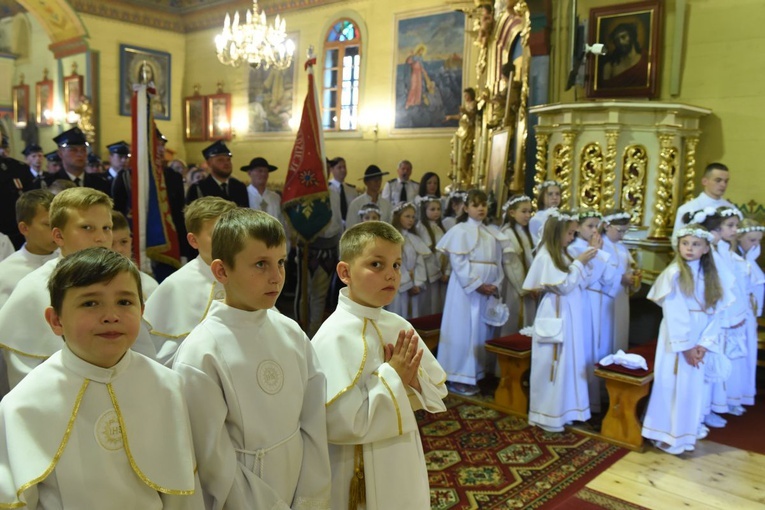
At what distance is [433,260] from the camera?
7.32m

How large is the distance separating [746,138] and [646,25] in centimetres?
173

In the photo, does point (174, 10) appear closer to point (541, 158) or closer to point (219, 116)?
point (219, 116)

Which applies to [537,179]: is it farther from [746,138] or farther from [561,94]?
[746,138]

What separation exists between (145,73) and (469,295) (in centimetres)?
1397

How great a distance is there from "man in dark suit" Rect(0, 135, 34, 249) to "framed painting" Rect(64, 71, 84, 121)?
1125cm

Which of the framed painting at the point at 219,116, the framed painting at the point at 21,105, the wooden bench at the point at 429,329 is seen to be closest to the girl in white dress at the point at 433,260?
the wooden bench at the point at 429,329

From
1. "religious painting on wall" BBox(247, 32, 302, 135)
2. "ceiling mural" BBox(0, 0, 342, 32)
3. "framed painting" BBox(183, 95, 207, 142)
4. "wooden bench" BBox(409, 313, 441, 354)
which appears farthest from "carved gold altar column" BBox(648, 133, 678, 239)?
"framed painting" BBox(183, 95, 207, 142)

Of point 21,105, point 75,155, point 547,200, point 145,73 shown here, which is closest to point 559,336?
point 547,200

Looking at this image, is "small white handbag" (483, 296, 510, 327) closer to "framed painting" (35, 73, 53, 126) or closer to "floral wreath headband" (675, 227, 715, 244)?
"floral wreath headband" (675, 227, 715, 244)

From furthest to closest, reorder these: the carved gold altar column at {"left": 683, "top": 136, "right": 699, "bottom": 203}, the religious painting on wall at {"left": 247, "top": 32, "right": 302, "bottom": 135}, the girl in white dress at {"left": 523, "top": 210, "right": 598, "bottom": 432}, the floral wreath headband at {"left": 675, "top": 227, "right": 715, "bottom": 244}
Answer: the religious painting on wall at {"left": 247, "top": 32, "right": 302, "bottom": 135} < the carved gold altar column at {"left": 683, "top": 136, "right": 699, "bottom": 203} < the girl in white dress at {"left": 523, "top": 210, "right": 598, "bottom": 432} < the floral wreath headband at {"left": 675, "top": 227, "right": 715, "bottom": 244}

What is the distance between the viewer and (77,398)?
161 centimetres

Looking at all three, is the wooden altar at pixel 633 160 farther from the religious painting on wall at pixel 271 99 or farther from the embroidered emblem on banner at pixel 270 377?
the religious painting on wall at pixel 271 99

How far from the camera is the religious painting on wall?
15219 millimetres

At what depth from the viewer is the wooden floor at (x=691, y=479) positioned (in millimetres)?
3865
